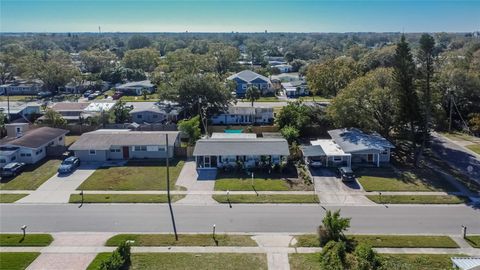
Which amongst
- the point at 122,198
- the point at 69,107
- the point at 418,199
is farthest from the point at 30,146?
the point at 418,199

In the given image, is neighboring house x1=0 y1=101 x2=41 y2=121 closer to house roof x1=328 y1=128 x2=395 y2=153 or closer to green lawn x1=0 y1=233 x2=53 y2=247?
green lawn x1=0 y1=233 x2=53 y2=247

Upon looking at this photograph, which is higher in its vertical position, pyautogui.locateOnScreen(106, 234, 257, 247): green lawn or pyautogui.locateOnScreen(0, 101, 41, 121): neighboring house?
pyautogui.locateOnScreen(0, 101, 41, 121): neighboring house

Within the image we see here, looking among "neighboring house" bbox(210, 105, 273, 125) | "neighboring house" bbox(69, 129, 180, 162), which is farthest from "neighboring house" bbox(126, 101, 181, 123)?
"neighboring house" bbox(69, 129, 180, 162)

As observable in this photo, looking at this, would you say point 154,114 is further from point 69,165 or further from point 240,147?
point 240,147

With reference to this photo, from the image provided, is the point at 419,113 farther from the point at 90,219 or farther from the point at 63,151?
the point at 63,151

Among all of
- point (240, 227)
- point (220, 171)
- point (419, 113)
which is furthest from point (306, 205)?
point (419, 113)

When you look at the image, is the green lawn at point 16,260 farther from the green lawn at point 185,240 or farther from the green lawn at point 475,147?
the green lawn at point 475,147
